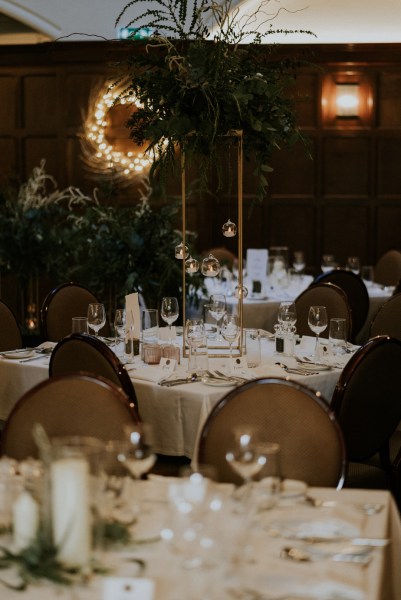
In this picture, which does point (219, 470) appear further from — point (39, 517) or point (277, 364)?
point (277, 364)

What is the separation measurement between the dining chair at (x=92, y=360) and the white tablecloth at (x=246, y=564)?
55.1 inches

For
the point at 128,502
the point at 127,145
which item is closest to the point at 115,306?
the point at 127,145

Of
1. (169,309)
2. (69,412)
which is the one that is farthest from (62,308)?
(69,412)

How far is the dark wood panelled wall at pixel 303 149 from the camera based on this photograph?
366 inches

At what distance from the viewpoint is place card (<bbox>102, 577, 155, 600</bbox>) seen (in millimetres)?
1821

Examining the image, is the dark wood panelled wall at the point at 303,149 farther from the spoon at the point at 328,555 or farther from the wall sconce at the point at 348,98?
the spoon at the point at 328,555

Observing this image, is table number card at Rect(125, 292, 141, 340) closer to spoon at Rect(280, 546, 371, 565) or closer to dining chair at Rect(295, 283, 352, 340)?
dining chair at Rect(295, 283, 352, 340)

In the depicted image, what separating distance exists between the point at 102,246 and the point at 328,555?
16.8 feet

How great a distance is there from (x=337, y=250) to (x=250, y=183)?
3.67 ft

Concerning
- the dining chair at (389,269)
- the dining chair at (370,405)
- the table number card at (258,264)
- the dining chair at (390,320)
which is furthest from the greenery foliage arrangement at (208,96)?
the dining chair at (389,269)

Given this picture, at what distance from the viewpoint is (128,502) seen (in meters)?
2.09

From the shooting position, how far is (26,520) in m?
Result: 1.95

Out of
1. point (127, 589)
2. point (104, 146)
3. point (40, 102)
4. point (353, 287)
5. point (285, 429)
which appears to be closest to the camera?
point (127, 589)

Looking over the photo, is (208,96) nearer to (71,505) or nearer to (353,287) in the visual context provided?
(71,505)
